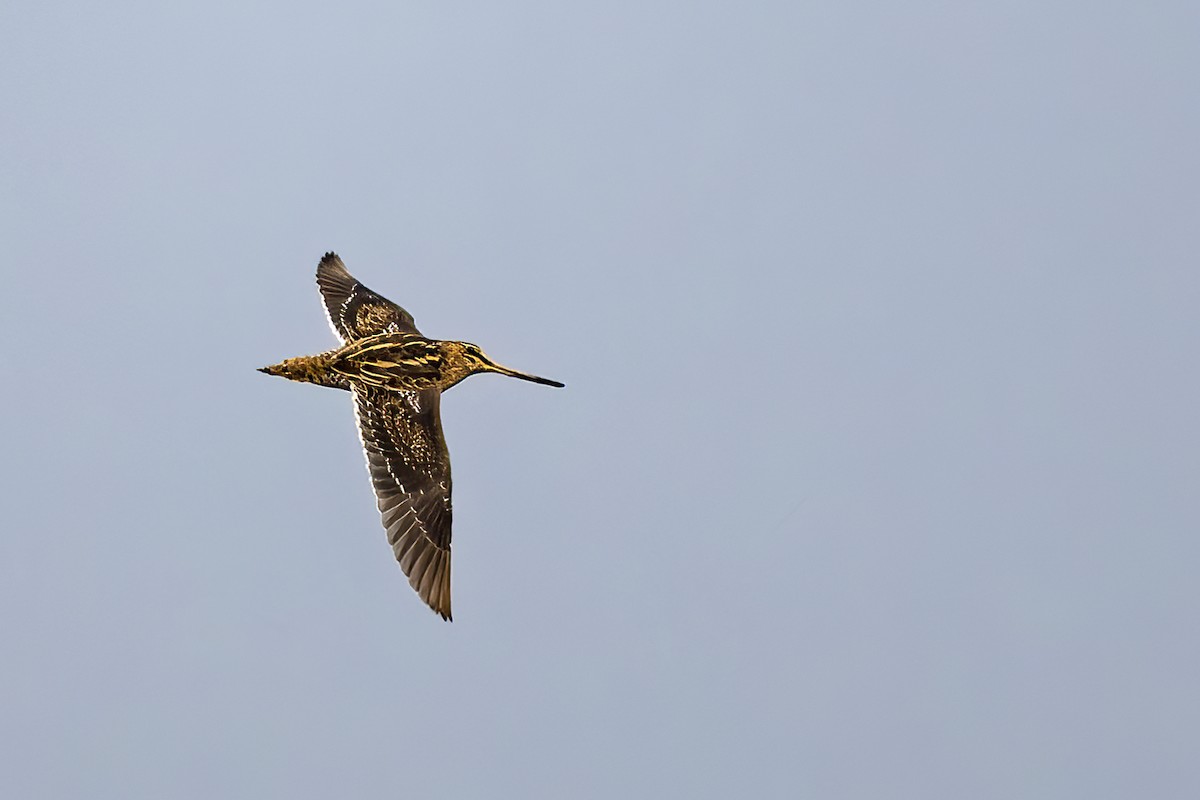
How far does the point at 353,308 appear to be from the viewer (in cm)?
742

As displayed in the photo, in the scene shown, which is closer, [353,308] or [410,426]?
[410,426]

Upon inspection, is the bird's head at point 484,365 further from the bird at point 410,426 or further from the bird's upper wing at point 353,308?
the bird's upper wing at point 353,308

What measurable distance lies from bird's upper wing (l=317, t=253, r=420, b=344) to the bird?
1.14 feet

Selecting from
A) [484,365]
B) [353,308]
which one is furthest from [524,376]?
[353,308]

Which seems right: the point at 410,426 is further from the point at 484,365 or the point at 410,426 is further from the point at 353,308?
the point at 353,308

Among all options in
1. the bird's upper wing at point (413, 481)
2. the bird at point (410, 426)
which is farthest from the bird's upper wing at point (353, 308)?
the bird's upper wing at point (413, 481)

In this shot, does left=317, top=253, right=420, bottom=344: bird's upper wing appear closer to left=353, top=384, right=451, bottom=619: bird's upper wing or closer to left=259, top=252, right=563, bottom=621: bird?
left=259, top=252, right=563, bottom=621: bird

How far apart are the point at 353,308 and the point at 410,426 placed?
0.79 meters

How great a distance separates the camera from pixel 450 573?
6.95 m

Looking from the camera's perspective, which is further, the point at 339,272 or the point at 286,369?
the point at 339,272

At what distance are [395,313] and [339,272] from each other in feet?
1.36

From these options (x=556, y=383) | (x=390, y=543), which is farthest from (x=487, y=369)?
(x=390, y=543)

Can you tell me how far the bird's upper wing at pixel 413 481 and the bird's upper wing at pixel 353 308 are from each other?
0.47 meters

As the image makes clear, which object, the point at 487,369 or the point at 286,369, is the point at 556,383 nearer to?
the point at 487,369
